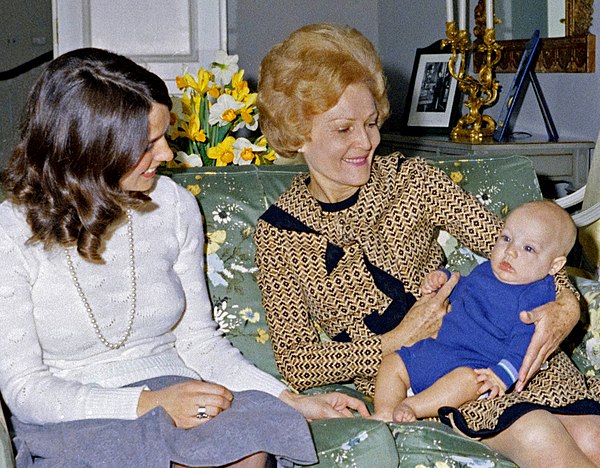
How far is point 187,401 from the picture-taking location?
1.58 m

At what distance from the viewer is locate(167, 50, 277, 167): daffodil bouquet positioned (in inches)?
93.9

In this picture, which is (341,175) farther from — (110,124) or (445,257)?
(110,124)

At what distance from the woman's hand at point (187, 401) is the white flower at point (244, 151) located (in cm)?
89

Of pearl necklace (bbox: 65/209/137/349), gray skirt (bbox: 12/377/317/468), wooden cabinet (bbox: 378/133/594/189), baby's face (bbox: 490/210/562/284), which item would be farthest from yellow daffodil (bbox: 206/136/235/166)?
wooden cabinet (bbox: 378/133/594/189)

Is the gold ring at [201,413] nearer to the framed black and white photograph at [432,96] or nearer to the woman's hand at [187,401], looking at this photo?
the woman's hand at [187,401]

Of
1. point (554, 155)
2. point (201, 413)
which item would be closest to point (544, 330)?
point (201, 413)

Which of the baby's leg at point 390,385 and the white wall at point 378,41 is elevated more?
the white wall at point 378,41

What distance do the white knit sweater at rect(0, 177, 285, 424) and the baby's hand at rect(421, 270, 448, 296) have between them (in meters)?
0.38

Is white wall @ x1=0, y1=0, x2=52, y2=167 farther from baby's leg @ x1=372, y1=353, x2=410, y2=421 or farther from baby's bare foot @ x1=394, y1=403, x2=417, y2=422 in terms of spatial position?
baby's bare foot @ x1=394, y1=403, x2=417, y2=422

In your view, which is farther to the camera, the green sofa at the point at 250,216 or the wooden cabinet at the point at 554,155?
the wooden cabinet at the point at 554,155

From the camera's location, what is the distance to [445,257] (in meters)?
2.23

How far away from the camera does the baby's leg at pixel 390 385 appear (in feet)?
6.10

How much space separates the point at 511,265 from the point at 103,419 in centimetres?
81

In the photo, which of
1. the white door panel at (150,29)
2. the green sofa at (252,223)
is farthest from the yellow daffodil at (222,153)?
the white door panel at (150,29)
